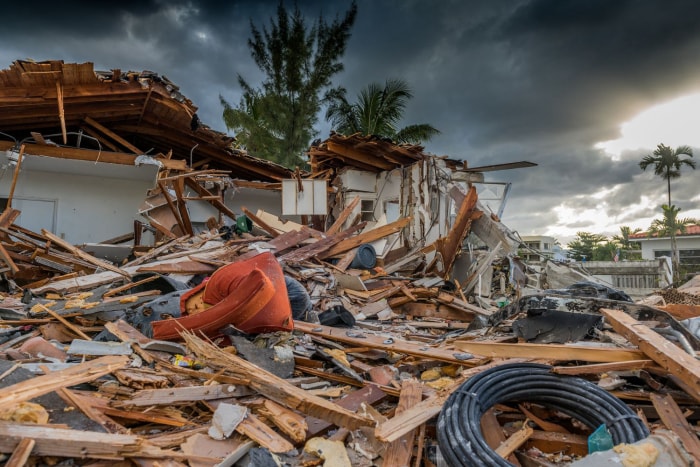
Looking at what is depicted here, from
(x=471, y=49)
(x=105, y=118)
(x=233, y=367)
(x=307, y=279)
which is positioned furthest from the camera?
(x=471, y=49)

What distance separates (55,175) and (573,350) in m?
13.0

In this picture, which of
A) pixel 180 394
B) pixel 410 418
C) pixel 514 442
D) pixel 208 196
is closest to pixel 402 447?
pixel 410 418

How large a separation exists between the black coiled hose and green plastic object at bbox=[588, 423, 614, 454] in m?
0.03

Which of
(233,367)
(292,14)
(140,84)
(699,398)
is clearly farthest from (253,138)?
(699,398)

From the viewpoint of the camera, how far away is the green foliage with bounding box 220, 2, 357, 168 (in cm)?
2272

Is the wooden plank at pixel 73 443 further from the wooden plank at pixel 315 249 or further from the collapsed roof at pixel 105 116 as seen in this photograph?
the collapsed roof at pixel 105 116

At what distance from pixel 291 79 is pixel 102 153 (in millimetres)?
15640

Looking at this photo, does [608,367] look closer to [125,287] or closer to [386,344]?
[386,344]

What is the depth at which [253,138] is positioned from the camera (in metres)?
22.6

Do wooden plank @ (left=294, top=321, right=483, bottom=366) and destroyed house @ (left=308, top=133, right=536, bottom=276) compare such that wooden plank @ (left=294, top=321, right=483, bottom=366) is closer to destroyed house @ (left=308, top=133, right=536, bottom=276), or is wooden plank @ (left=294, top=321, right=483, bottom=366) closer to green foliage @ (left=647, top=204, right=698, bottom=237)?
destroyed house @ (left=308, top=133, right=536, bottom=276)

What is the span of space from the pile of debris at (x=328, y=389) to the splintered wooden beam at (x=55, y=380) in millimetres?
11

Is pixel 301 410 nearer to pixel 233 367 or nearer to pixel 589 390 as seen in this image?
pixel 233 367

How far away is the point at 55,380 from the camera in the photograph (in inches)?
95.9

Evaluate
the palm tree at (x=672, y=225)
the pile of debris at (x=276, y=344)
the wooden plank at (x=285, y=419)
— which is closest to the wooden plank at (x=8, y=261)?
the pile of debris at (x=276, y=344)
